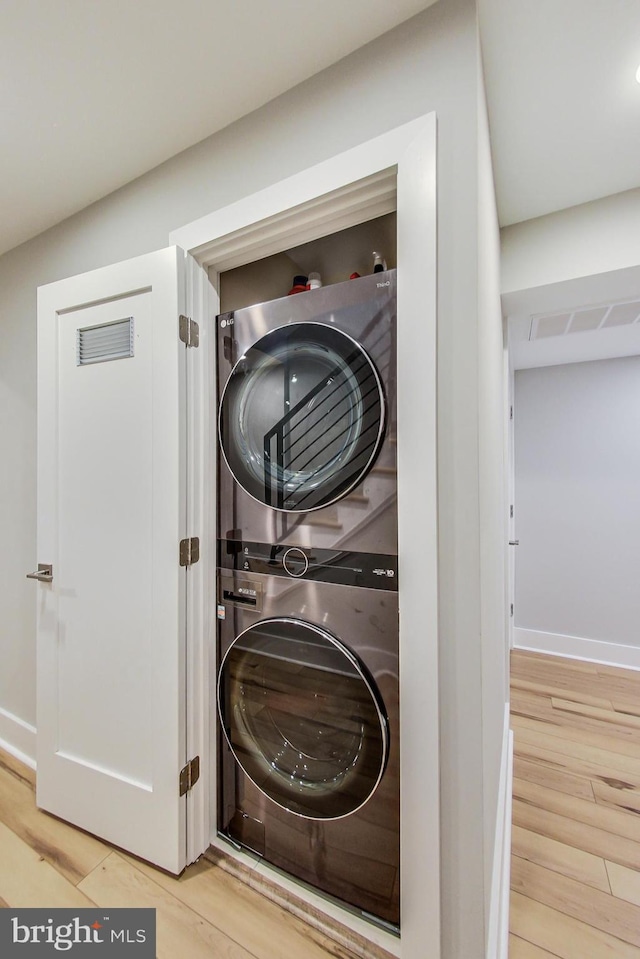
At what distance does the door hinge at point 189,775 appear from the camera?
138 centimetres

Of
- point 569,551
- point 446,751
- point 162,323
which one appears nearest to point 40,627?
point 162,323

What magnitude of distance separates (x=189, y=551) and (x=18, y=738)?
1608 millimetres

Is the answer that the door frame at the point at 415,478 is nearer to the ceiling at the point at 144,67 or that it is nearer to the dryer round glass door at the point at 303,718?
the dryer round glass door at the point at 303,718

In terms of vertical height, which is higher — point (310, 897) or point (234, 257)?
point (234, 257)

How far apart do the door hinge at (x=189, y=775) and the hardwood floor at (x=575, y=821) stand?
106cm

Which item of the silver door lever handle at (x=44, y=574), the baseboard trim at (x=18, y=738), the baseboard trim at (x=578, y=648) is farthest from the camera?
the baseboard trim at (x=578, y=648)

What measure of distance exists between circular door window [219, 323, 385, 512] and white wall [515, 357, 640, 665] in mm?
2879

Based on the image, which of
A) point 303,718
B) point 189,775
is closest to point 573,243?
point 303,718

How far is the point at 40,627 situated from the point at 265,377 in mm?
1384

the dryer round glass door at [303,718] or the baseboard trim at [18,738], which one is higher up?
the dryer round glass door at [303,718]

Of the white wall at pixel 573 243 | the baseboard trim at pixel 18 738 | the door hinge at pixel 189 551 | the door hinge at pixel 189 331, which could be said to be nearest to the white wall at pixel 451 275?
the door hinge at pixel 189 331

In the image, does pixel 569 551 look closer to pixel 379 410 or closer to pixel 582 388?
pixel 582 388

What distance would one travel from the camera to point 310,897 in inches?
50.0

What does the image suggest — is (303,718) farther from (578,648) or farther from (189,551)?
(578,648)
